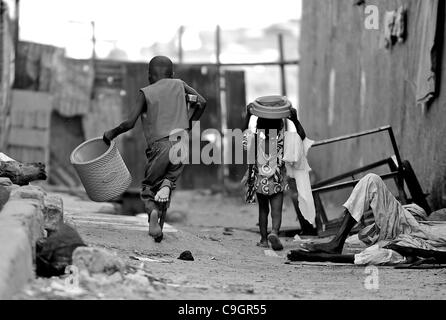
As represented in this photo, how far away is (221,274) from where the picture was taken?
6973 millimetres

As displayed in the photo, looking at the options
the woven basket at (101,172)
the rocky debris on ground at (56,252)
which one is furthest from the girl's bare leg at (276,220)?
the rocky debris on ground at (56,252)

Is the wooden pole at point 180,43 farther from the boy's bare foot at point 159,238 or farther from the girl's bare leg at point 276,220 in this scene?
the boy's bare foot at point 159,238

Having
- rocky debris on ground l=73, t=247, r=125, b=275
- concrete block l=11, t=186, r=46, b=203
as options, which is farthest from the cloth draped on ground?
rocky debris on ground l=73, t=247, r=125, b=275

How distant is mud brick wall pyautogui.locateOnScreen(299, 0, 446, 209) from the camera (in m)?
10.0

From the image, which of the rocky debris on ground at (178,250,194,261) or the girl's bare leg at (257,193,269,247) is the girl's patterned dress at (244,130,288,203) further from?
the rocky debris on ground at (178,250,194,261)

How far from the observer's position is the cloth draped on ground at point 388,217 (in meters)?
7.84

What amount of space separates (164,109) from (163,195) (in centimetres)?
70

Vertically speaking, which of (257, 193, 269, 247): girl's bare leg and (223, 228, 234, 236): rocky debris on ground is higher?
(257, 193, 269, 247): girl's bare leg

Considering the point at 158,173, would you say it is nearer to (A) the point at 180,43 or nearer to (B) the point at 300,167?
(B) the point at 300,167

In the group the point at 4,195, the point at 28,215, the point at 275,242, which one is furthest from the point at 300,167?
the point at 28,215

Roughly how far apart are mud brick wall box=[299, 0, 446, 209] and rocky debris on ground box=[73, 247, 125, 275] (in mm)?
4386

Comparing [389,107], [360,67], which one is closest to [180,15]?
[360,67]

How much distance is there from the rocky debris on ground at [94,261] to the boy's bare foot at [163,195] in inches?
117
